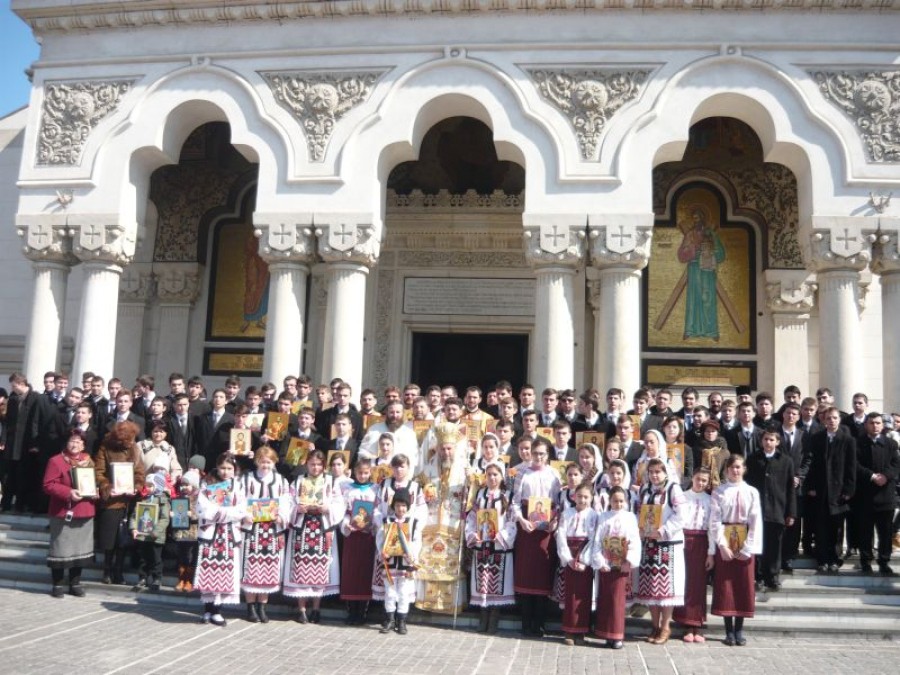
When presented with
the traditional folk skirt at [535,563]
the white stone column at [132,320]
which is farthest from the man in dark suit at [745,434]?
the white stone column at [132,320]

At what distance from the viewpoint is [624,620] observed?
22.7 feet

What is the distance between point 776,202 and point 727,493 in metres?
8.10

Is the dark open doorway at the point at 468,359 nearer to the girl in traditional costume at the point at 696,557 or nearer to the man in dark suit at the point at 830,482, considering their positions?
the man in dark suit at the point at 830,482

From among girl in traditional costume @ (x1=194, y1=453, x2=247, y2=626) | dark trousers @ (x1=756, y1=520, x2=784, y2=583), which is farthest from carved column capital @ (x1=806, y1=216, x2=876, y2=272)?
girl in traditional costume @ (x1=194, y1=453, x2=247, y2=626)

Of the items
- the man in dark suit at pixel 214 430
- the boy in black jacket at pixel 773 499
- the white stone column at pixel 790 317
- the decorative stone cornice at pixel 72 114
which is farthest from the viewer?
the white stone column at pixel 790 317

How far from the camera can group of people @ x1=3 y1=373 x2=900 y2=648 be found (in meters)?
6.92

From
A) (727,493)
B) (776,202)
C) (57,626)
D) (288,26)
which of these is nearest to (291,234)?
(288,26)

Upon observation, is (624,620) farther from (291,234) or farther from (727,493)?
(291,234)

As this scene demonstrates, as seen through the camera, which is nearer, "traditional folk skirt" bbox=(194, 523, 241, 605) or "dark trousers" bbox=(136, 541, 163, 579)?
"traditional folk skirt" bbox=(194, 523, 241, 605)

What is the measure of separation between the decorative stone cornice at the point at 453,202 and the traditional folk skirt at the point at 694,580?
802 centimetres

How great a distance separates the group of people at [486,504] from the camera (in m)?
6.92

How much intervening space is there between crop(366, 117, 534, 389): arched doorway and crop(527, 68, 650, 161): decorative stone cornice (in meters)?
3.01

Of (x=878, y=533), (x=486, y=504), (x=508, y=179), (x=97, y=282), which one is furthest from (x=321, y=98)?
(x=878, y=533)

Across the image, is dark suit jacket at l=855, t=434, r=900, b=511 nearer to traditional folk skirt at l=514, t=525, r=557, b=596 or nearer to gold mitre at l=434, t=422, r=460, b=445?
traditional folk skirt at l=514, t=525, r=557, b=596
